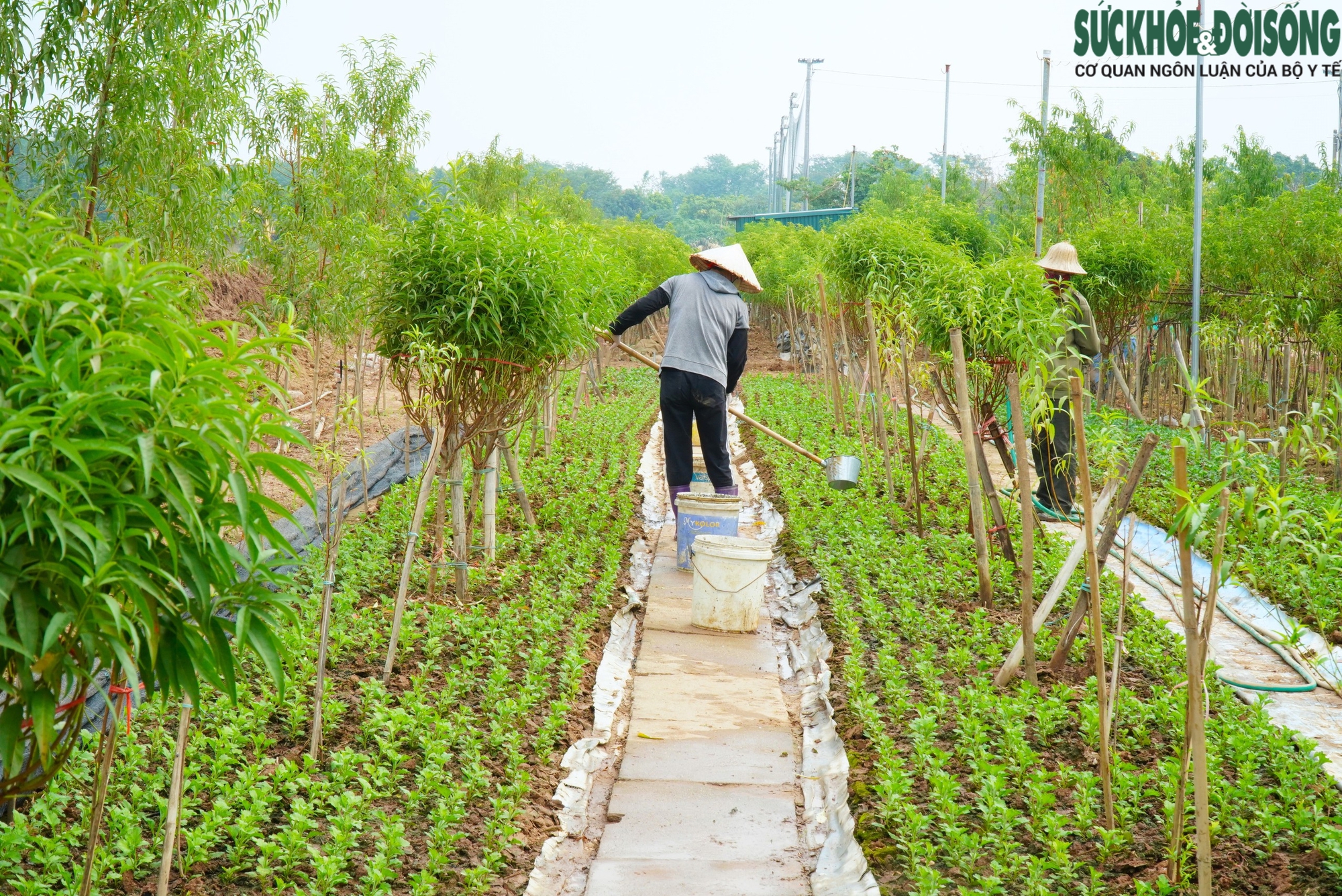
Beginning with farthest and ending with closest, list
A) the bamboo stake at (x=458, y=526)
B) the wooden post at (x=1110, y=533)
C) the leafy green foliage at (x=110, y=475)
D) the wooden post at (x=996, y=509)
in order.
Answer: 1. the wooden post at (x=996, y=509)
2. the bamboo stake at (x=458, y=526)
3. the wooden post at (x=1110, y=533)
4. the leafy green foliage at (x=110, y=475)

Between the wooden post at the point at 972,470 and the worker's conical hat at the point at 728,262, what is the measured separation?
237 centimetres

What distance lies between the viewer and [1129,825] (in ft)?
10.6

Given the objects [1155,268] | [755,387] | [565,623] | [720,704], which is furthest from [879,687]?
[755,387]

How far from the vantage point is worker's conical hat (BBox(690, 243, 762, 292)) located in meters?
7.42

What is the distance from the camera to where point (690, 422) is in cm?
757

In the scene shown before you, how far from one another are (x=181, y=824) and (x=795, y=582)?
458 centimetres

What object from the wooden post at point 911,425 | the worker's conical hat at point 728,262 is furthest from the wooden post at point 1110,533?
the worker's conical hat at point 728,262

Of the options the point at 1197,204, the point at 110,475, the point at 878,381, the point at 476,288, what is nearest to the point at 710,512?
the point at 476,288

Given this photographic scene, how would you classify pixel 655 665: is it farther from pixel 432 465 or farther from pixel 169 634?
pixel 169 634

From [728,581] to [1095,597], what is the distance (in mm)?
2852

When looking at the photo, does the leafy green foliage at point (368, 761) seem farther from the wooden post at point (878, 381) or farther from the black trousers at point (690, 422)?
the wooden post at point (878, 381)

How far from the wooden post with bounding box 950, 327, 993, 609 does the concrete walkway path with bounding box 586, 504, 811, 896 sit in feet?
4.09

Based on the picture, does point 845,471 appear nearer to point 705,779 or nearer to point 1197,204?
point 705,779

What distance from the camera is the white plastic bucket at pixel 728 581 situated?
593cm
